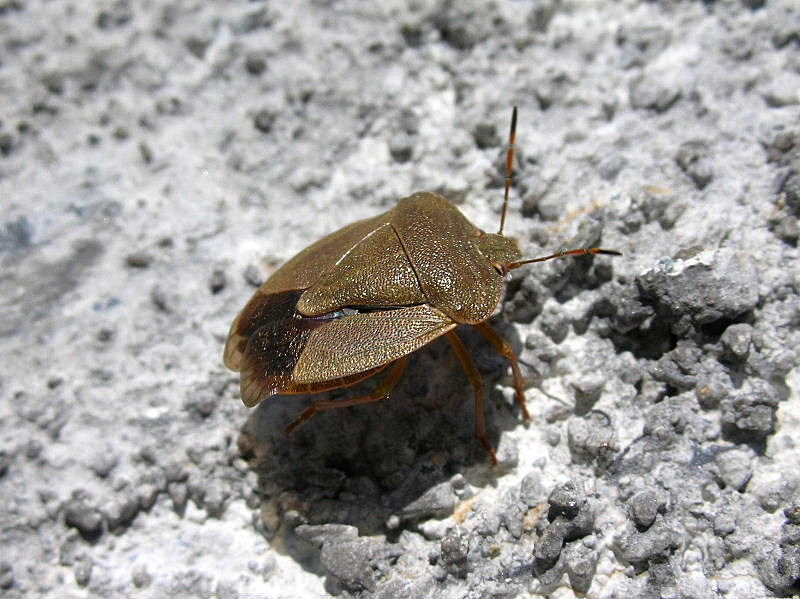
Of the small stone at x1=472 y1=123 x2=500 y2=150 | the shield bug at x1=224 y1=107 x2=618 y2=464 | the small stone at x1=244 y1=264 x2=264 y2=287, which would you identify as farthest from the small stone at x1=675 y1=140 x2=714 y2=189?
the small stone at x1=244 y1=264 x2=264 y2=287

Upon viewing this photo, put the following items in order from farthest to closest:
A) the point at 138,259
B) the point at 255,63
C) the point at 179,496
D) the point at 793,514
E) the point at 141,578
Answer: the point at 255,63
the point at 138,259
the point at 179,496
the point at 141,578
the point at 793,514

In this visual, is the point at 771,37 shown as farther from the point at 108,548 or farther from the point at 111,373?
the point at 108,548

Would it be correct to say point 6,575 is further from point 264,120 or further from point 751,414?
point 751,414

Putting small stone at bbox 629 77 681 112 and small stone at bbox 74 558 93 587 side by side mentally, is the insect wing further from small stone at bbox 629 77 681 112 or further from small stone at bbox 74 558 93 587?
small stone at bbox 629 77 681 112

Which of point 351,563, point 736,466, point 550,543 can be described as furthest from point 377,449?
point 736,466

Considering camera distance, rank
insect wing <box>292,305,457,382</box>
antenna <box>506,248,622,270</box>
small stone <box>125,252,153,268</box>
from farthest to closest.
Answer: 1. small stone <box>125,252,153,268</box>
2. antenna <box>506,248,622,270</box>
3. insect wing <box>292,305,457,382</box>

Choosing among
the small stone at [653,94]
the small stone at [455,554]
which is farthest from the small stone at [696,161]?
the small stone at [455,554]

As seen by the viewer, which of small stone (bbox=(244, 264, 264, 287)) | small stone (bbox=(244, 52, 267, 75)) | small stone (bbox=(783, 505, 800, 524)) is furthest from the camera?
small stone (bbox=(244, 52, 267, 75))
